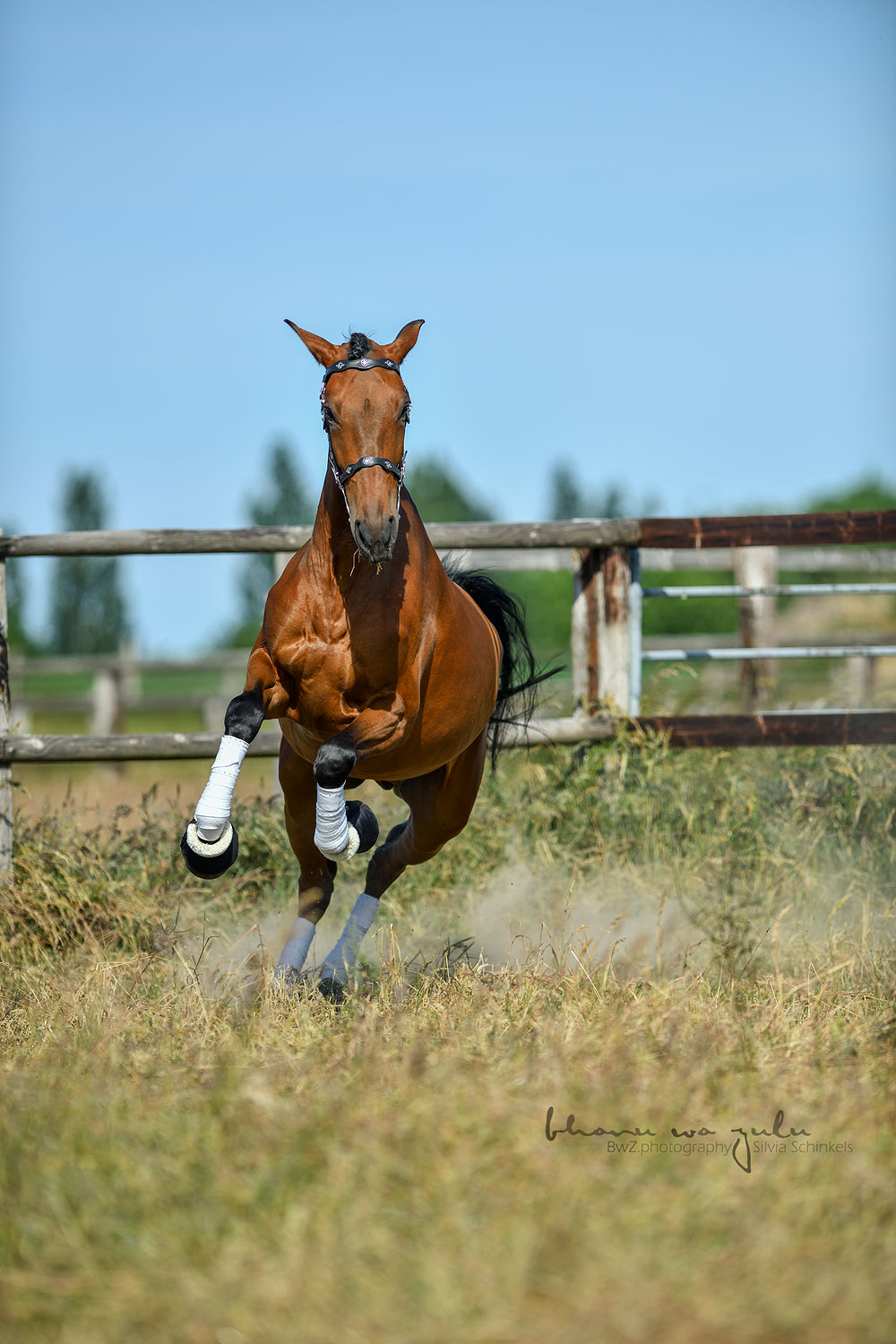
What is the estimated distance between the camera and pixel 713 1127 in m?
2.65

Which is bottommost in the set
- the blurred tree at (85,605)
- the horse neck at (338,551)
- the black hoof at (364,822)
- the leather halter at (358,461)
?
the blurred tree at (85,605)

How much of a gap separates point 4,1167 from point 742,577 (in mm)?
7611

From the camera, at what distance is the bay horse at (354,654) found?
369 centimetres

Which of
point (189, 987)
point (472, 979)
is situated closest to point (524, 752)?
point (472, 979)

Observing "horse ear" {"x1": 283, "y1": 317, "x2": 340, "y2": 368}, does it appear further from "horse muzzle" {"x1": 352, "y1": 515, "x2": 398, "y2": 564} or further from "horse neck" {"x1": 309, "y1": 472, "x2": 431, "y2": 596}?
"horse muzzle" {"x1": 352, "y1": 515, "x2": 398, "y2": 564}

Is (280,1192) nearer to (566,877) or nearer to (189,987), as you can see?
(189,987)

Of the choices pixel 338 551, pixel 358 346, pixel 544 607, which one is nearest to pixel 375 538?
pixel 338 551

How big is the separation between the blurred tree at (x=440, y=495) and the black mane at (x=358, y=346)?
174 ft

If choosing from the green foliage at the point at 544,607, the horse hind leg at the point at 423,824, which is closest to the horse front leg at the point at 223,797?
the horse hind leg at the point at 423,824

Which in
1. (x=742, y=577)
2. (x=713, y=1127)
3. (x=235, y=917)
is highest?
(x=742, y=577)

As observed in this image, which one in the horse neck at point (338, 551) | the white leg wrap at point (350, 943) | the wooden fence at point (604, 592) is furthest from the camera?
the wooden fence at point (604, 592)

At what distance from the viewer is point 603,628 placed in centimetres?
597

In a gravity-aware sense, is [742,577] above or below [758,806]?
above

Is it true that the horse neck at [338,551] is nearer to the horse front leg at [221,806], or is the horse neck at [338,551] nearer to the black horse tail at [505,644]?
the horse front leg at [221,806]
